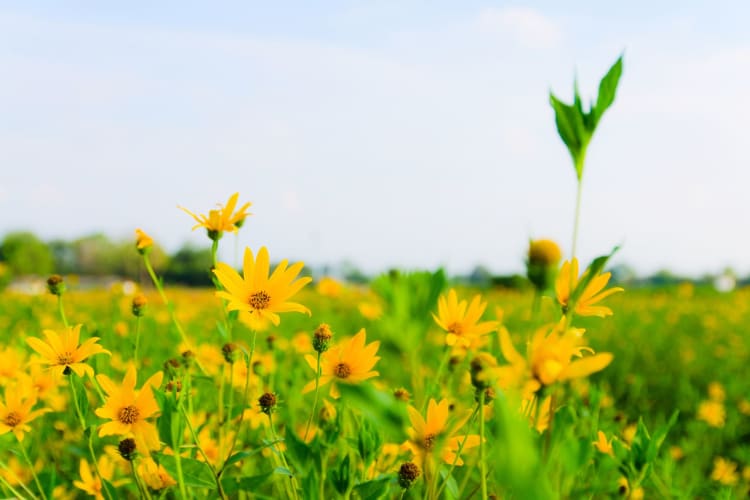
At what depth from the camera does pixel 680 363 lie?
133 inches

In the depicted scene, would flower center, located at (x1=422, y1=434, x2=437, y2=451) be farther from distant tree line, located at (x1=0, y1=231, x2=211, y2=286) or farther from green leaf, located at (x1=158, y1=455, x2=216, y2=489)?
distant tree line, located at (x1=0, y1=231, x2=211, y2=286)

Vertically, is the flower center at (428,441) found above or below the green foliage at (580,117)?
Result: below

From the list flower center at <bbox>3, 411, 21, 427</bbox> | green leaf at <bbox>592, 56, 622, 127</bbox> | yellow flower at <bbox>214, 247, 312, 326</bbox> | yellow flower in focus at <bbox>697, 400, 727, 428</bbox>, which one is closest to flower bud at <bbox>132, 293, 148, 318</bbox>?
flower center at <bbox>3, 411, 21, 427</bbox>

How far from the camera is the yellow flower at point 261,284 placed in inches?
27.5

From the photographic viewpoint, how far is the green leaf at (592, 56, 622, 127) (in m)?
0.44

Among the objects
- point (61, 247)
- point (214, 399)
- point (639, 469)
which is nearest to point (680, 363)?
point (214, 399)

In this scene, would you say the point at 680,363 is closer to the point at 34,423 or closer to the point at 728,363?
the point at 728,363

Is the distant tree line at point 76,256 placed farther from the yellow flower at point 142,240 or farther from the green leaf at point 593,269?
the green leaf at point 593,269

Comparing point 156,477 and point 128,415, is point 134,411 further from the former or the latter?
point 156,477

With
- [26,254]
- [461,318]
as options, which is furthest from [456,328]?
[26,254]

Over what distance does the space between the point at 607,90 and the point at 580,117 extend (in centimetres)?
3

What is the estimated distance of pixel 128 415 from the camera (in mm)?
748

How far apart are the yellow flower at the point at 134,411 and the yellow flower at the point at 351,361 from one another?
0.20 metres

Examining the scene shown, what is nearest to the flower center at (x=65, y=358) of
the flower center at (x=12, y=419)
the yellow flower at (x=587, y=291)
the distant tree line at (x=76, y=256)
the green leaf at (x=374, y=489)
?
the flower center at (x=12, y=419)
